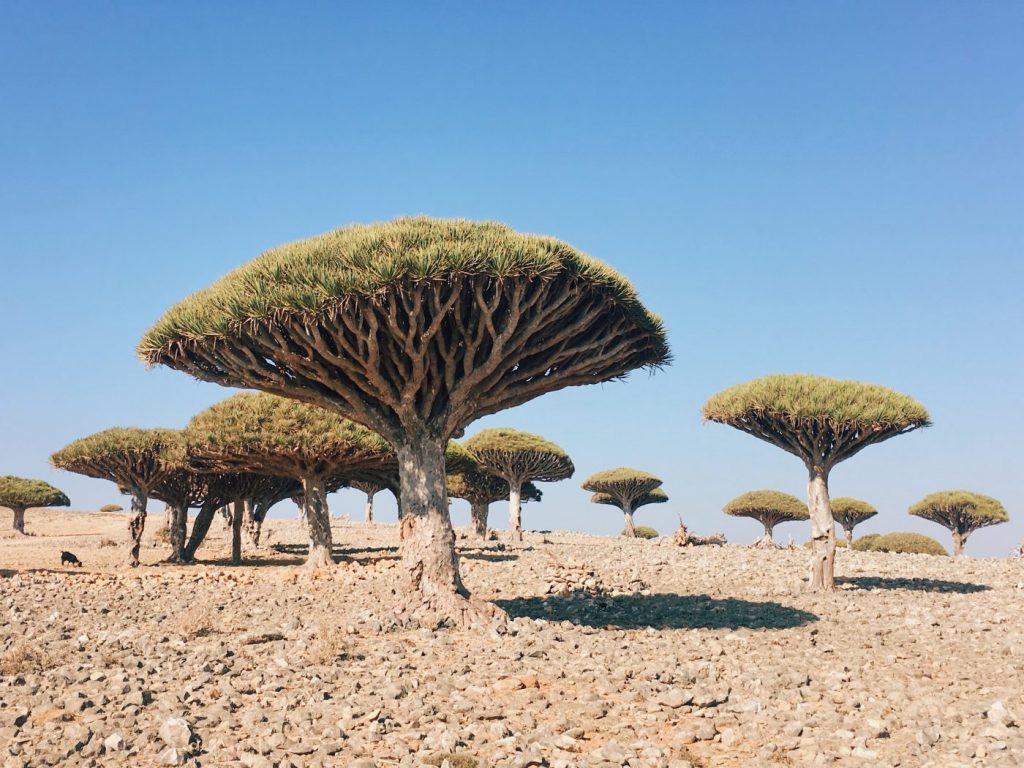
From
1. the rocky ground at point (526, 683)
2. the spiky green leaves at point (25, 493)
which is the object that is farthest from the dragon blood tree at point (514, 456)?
the spiky green leaves at point (25, 493)

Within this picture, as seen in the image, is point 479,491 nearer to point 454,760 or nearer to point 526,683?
point 526,683

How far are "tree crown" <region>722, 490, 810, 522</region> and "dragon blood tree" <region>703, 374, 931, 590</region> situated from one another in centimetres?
4020

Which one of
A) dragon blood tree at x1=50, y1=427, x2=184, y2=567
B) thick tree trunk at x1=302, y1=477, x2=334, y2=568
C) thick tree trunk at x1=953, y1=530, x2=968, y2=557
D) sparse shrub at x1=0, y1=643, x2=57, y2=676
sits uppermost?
dragon blood tree at x1=50, y1=427, x2=184, y2=567

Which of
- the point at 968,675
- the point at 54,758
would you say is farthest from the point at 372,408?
the point at 968,675

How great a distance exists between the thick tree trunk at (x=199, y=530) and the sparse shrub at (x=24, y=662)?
21.9 m

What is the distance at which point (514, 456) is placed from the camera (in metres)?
39.5

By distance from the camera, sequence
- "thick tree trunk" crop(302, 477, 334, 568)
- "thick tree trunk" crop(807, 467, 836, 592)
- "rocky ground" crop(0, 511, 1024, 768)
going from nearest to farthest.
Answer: "rocky ground" crop(0, 511, 1024, 768), "thick tree trunk" crop(807, 467, 836, 592), "thick tree trunk" crop(302, 477, 334, 568)

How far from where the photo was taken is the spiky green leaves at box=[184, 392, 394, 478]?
24.2 m

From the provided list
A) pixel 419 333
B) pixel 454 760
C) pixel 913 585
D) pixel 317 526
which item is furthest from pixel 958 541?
pixel 454 760

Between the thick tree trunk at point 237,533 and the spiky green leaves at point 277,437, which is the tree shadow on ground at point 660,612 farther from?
the thick tree trunk at point 237,533

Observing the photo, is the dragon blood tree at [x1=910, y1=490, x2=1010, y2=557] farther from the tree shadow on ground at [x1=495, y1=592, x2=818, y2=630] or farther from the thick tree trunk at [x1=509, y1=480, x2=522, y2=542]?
the tree shadow on ground at [x1=495, y1=592, x2=818, y2=630]

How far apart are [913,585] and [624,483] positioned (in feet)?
140

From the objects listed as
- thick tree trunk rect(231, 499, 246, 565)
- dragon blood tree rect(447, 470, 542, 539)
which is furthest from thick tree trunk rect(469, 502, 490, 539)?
thick tree trunk rect(231, 499, 246, 565)

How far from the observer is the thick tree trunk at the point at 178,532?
1185 inches
